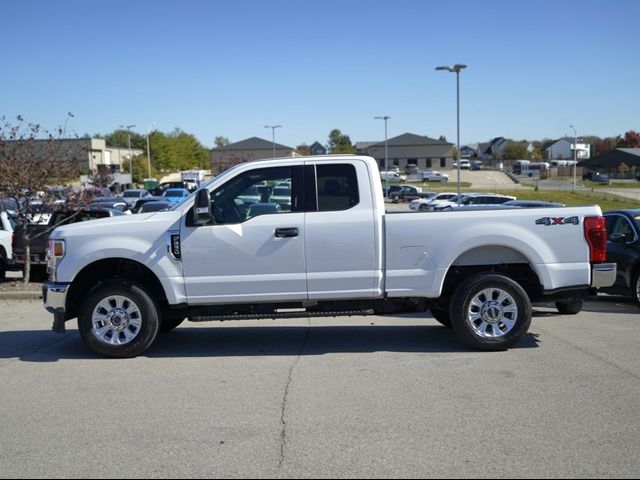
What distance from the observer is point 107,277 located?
777cm

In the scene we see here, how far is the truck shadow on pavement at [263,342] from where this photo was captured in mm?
7809

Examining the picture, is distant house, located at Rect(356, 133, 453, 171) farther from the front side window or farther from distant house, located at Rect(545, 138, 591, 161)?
the front side window

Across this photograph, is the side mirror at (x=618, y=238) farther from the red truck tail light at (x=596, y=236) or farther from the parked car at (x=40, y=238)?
the parked car at (x=40, y=238)

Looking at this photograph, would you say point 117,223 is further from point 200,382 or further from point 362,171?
point 362,171

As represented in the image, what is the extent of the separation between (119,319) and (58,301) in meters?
0.69

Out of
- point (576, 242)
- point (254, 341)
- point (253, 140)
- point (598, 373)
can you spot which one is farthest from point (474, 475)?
point (253, 140)

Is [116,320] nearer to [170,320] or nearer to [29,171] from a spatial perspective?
[170,320]

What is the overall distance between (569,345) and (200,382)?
14.1 ft

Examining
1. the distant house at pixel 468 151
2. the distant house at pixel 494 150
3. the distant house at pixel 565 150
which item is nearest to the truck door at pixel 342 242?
the distant house at pixel 565 150

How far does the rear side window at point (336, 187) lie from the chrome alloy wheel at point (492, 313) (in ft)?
5.82

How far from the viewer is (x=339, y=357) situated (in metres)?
7.46

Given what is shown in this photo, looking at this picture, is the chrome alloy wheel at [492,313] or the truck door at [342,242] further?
the chrome alloy wheel at [492,313]

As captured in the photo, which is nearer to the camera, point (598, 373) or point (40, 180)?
point (598, 373)

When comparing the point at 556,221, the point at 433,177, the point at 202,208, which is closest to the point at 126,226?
the point at 202,208
